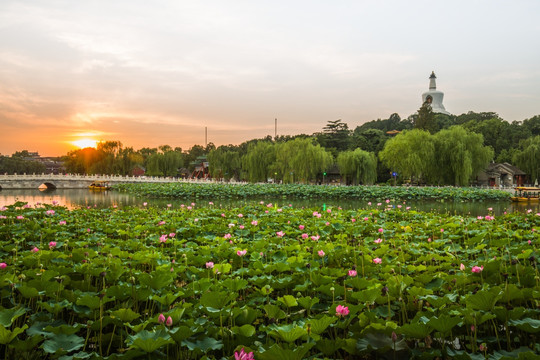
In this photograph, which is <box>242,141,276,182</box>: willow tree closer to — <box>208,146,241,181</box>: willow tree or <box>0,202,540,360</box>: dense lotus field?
<box>208,146,241,181</box>: willow tree

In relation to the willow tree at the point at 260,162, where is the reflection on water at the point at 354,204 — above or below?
below

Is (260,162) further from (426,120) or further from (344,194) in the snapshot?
(426,120)

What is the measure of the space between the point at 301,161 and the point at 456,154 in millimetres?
10868

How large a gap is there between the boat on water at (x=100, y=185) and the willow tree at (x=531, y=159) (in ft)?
118

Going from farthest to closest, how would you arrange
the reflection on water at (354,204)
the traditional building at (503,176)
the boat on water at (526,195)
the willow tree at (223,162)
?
the willow tree at (223,162) < the traditional building at (503,176) < the boat on water at (526,195) < the reflection on water at (354,204)

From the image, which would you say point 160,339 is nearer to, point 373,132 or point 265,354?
point 265,354

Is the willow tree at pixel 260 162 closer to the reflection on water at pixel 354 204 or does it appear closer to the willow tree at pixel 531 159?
the reflection on water at pixel 354 204

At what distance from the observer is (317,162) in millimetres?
30812

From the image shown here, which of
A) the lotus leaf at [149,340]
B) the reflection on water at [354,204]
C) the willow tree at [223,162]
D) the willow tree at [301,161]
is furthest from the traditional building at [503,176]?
the lotus leaf at [149,340]

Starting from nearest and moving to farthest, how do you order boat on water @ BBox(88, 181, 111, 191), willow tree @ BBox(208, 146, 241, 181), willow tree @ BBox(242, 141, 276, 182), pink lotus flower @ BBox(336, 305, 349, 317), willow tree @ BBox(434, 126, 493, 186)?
1. pink lotus flower @ BBox(336, 305, 349, 317)
2. willow tree @ BBox(434, 126, 493, 186)
3. willow tree @ BBox(242, 141, 276, 182)
4. boat on water @ BBox(88, 181, 111, 191)
5. willow tree @ BBox(208, 146, 241, 181)

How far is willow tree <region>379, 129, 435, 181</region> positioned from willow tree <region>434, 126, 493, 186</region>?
637mm

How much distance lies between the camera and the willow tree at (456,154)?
1003 inches

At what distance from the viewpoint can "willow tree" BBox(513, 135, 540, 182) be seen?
3083cm

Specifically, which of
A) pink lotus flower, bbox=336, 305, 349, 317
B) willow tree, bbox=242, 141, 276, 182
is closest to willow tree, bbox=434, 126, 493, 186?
willow tree, bbox=242, 141, 276, 182
